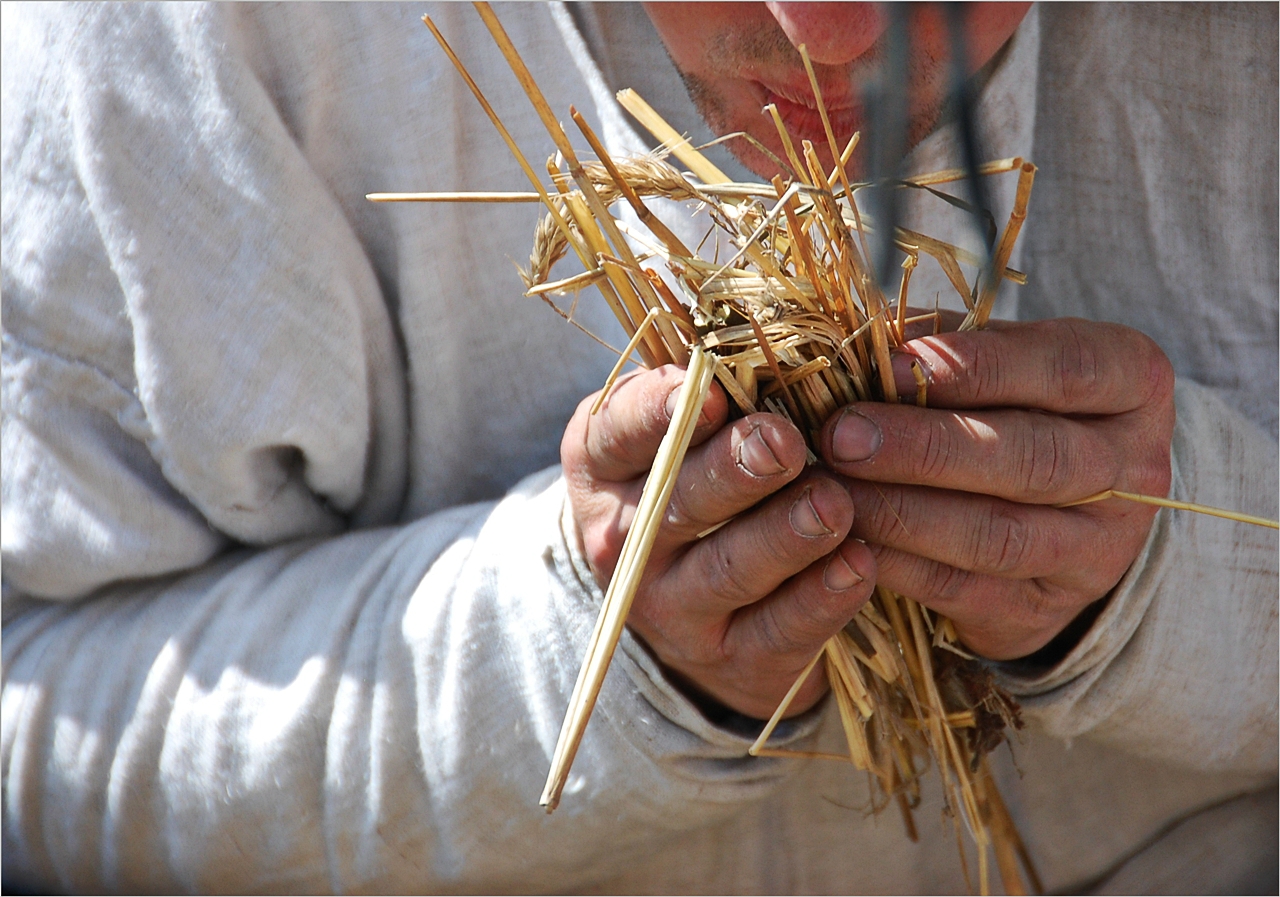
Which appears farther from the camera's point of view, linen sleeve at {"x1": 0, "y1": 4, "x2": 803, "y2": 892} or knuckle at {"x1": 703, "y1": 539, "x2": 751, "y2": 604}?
linen sleeve at {"x1": 0, "y1": 4, "x2": 803, "y2": 892}

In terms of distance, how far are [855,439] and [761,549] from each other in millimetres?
95

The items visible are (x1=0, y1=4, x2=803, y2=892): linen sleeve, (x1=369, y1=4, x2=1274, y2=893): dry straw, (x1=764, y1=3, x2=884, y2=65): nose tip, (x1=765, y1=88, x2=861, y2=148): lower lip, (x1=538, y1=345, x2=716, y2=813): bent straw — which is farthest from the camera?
(x1=0, y1=4, x2=803, y2=892): linen sleeve

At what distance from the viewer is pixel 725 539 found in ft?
2.39

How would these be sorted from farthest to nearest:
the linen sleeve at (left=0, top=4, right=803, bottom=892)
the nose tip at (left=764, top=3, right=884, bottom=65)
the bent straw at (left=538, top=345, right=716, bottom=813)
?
the linen sleeve at (left=0, top=4, right=803, bottom=892), the nose tip at (left=764, top=3, right=884, bottom=65), the bent straw at (left=538, top=345, right=716, bottom=813)

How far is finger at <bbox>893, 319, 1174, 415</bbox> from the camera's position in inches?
28.2

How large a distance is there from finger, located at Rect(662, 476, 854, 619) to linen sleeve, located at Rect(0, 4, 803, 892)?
0.56 feet

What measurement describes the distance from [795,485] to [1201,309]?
67cm

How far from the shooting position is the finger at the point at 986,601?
77 centimetres

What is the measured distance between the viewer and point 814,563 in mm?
742

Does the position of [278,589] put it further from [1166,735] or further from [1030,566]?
[1166,735]

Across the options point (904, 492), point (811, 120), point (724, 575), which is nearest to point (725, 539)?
point (724, 575)

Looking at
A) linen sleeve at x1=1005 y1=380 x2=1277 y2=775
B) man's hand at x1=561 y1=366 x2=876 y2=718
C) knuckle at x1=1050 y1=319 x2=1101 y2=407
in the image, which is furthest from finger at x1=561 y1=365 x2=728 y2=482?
linen sleeve at x1=1005 y1=380 x2=1277 y2=775

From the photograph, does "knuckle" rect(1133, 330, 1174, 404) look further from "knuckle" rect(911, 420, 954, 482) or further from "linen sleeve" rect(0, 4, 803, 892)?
"linen sleeve" rect(0, 4, 803, 892)

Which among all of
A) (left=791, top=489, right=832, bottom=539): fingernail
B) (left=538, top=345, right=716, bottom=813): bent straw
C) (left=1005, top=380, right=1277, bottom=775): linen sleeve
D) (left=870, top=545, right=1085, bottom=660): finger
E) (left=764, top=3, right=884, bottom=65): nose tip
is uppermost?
(left=764, top=3, right=884, bottom=65): nose tip
